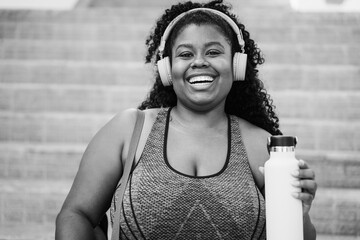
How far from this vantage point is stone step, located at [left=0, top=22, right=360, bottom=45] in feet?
14.2

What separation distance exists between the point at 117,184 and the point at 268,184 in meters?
0.56

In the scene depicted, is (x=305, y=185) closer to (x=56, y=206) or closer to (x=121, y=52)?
(x=56, y=206)

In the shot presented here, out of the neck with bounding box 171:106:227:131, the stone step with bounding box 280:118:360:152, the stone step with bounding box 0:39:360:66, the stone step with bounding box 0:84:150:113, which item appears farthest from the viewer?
the stone step with bounding box 0:39:360:66

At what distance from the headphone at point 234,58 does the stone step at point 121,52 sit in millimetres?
2166

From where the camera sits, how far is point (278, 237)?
137 cm

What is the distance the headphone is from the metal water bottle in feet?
1.78

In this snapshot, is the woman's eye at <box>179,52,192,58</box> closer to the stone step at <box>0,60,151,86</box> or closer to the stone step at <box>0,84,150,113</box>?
the stone step at <box>0,84,150,113</box>

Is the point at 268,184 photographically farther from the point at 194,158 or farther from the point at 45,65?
the point at 45,65

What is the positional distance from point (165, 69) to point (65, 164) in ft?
4.72

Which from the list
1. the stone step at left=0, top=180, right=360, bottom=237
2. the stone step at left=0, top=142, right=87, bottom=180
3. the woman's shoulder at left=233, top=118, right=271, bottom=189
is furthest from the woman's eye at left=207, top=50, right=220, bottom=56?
the stone step at left=0, top=142, right=87, bottom=180

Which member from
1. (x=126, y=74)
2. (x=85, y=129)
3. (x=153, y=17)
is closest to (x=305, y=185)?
(x=85, y=129)

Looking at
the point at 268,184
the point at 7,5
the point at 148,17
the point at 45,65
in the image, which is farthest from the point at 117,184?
the point at 7,5

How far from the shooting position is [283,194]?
1366 millimetres

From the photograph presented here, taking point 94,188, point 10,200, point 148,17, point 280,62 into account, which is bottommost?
point 10,200
